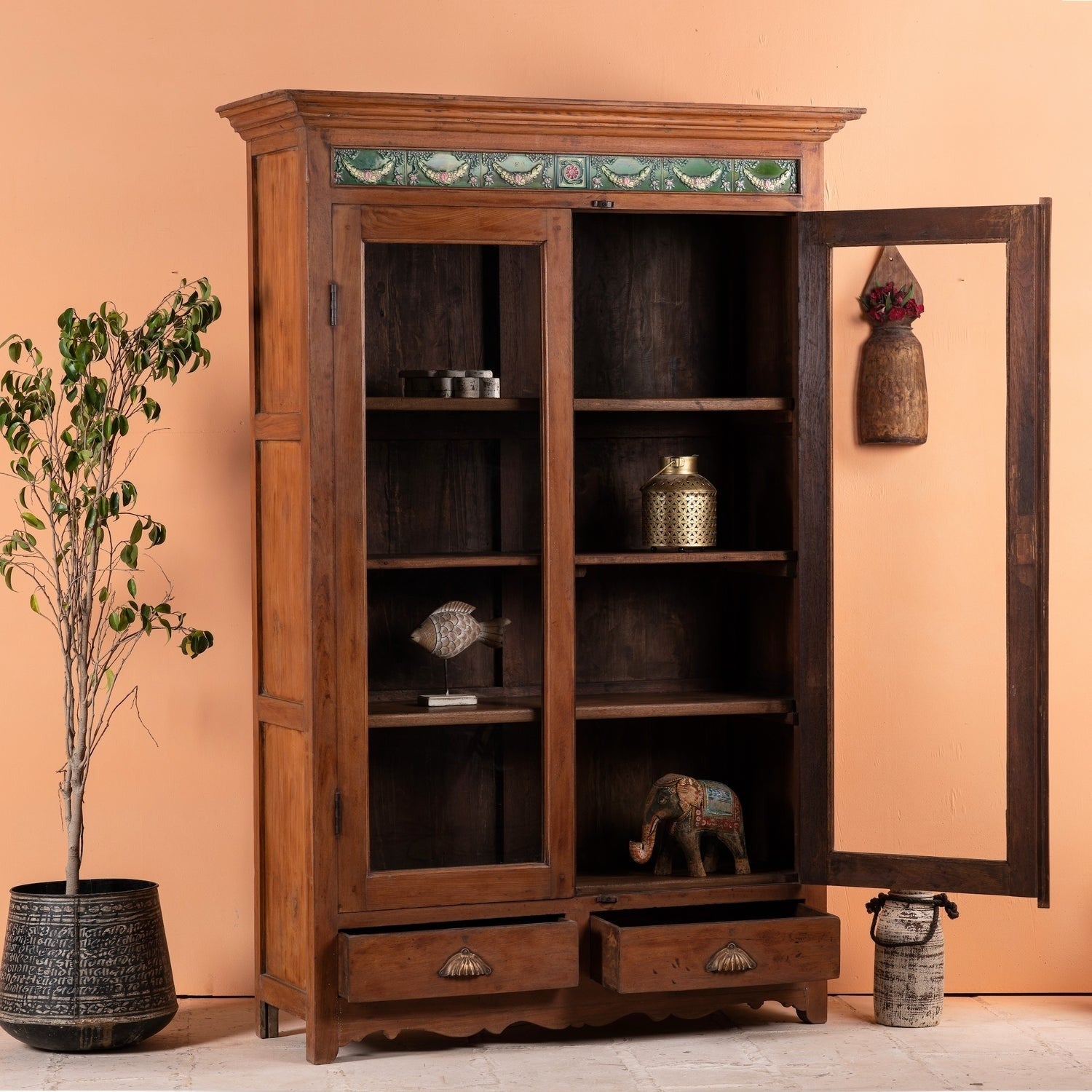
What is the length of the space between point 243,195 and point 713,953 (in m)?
2.23

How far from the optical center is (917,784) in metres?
3.86

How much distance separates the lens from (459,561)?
378 centimetres

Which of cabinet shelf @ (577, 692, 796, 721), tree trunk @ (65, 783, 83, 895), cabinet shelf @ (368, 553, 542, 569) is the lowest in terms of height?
tree trunk @ (65, 783, 83, 895)

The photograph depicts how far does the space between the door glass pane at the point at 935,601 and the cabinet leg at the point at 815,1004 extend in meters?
0.36

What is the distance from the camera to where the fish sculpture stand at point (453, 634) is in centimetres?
381

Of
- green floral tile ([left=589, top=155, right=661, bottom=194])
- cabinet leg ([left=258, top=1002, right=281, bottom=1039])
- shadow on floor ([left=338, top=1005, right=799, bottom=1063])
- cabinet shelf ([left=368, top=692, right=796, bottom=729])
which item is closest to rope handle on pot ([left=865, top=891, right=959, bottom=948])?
shadow on floor ([left=338, top=1005, right=799, bottom=1063])

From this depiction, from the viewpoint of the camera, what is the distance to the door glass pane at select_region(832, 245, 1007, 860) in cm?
378

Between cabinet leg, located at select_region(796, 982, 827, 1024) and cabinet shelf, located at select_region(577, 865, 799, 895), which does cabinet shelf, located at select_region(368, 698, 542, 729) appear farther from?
cabinet leg, located at select_region(796, 982, 827, 1024)

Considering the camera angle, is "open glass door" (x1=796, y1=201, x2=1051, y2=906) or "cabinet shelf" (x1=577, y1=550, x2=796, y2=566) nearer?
"open glass door" (x1=796, y1=201, x2=1051, y2=906)

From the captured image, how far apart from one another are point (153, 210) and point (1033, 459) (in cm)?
227

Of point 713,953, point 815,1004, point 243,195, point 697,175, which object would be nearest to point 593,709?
point 713,953

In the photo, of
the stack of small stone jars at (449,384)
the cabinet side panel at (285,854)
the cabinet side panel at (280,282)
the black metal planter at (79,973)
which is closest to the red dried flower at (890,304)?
the stack of small stone jars at (449,384)

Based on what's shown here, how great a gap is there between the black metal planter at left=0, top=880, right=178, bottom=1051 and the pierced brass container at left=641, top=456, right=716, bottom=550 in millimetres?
1509

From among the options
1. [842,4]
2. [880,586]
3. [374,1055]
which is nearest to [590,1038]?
[374,1055]
